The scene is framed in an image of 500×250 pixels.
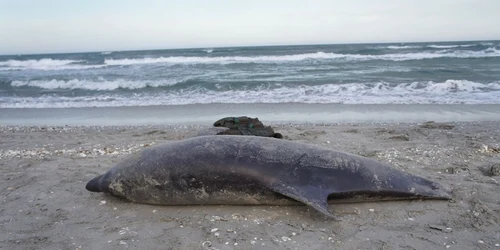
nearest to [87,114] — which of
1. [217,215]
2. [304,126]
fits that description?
[304,126]

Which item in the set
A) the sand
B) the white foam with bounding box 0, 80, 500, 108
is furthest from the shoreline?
the sand

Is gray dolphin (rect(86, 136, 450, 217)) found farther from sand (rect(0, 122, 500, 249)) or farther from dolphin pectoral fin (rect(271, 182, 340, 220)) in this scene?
sand (rect(0, 122, 500, 249))

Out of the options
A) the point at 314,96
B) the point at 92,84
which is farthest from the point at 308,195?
the point at 92,84

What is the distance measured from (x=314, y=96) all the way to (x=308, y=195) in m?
10.5

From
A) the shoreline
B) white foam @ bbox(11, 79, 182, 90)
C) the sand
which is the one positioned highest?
white foam @ bbox(11, 79, 182, 90)

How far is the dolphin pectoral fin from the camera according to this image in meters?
3.94

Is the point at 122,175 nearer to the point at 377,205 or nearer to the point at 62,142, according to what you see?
the point at 377,205

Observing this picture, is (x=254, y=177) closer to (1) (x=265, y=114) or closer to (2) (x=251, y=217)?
(2) (x=251, y=217)

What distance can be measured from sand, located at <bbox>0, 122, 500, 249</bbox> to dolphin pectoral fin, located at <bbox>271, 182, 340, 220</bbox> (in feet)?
0.70

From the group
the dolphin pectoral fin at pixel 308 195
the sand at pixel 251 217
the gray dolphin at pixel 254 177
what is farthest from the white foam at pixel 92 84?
the dolphin pectoral fin at pixel 308 195

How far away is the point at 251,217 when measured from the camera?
165 inches

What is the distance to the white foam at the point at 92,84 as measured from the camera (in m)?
19.3

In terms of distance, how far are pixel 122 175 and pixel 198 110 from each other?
25.6ft

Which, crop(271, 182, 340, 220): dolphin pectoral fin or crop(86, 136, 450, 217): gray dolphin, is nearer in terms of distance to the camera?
crop(271, 182, 340, 220): dolphin pectoral fin
